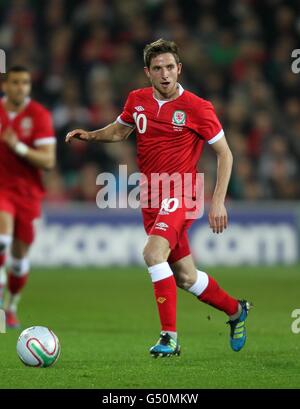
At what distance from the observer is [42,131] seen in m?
9.45

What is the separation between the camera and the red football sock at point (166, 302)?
6.92m

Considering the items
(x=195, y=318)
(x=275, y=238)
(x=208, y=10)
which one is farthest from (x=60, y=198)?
(x=195, y=318)

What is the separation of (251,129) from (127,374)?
10.6m

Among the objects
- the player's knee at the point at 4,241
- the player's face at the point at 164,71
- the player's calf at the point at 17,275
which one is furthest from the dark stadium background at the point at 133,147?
the player's face at the point at 164,71

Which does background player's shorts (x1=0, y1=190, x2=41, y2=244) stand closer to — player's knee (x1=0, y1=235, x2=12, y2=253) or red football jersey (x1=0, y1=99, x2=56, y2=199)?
red football jersey (x1=0, y1=99, x2=56, y2=199)

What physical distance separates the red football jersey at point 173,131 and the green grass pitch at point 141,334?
1.28m

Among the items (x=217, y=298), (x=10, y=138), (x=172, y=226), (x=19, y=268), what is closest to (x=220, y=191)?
(x=172, y=226)

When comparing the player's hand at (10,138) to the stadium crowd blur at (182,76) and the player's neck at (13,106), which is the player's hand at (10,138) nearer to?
the player's neck at (13,106)

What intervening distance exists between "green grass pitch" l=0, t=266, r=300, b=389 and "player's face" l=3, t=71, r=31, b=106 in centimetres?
197

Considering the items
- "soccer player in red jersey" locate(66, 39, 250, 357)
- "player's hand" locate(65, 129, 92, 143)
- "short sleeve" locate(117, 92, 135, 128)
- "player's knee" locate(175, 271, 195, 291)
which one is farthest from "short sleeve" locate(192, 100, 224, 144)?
"player's knee" locate(175, 271, 195, 291)

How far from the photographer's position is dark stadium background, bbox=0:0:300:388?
11633mm

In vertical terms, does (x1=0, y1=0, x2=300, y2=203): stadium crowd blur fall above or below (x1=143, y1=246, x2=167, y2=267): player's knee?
above

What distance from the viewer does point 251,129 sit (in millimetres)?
16516

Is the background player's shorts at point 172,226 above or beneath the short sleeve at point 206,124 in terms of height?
beneath
